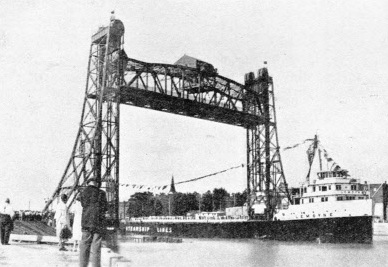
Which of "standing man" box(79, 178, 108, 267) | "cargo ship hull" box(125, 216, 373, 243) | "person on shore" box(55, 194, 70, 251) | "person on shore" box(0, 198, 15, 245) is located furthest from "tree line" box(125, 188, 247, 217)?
"standing man" box(79, 178, 108, 267)

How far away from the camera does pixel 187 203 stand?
88.0 m

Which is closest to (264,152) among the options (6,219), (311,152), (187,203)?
(311,152)

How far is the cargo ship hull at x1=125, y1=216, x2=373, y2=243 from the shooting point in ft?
104

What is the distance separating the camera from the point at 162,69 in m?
33.4

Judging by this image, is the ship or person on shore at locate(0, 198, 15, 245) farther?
the ship

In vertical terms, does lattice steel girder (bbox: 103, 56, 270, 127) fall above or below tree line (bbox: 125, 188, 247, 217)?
above

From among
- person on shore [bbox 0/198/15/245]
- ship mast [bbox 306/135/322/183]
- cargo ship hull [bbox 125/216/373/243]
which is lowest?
cargo ship hull [bbox 125/216/373/243]

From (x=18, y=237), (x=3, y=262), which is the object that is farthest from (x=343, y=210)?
(x=3, y=262)

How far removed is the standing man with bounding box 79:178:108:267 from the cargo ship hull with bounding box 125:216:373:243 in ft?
89.8

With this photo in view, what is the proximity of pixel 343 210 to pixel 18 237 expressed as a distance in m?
22.8

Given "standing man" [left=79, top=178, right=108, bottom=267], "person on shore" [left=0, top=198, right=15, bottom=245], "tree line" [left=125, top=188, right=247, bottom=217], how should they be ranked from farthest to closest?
1. "tree line" [left=125, top=188, right=247, bottom=217]
2. "person on shore" [left=0, top=198, right=15, bottom=245]
3. "standing man" [left=79, top=178, right=108, bottom=267]

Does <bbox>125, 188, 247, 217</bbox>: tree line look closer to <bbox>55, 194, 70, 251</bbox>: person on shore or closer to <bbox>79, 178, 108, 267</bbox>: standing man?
<bbox>55, 194, 70, 251</bbox>: person on shore

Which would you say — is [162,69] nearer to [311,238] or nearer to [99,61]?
[99,61]

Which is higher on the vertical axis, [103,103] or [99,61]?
[99,61]
